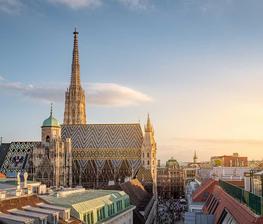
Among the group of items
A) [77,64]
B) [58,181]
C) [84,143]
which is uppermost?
[77,64]

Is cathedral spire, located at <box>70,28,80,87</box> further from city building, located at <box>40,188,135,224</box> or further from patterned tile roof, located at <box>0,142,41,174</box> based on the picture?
city building, located at <box>40,188,135,224</box>

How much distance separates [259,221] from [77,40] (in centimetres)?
11551

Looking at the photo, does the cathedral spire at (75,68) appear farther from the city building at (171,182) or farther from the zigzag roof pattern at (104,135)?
the city building at (171,182)

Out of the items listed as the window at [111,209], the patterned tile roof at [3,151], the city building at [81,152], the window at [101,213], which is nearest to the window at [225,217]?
the window at [101,213]

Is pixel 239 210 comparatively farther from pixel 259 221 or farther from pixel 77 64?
pixel 77 64

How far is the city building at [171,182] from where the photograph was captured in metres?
154

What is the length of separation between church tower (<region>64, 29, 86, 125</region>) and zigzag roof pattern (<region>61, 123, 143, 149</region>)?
4.43 m

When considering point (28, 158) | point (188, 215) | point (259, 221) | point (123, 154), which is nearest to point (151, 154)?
point (123, 154)

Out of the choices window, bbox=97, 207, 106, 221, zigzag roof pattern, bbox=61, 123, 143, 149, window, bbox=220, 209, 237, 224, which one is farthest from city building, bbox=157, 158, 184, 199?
window, bbox=220, 209, 237, 224

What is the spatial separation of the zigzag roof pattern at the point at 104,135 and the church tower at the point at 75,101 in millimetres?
4425

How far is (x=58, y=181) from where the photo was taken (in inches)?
3885

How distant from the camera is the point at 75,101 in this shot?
120 meters

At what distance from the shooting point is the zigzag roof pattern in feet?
373

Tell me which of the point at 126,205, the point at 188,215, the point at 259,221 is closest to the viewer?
the point at 259,221
